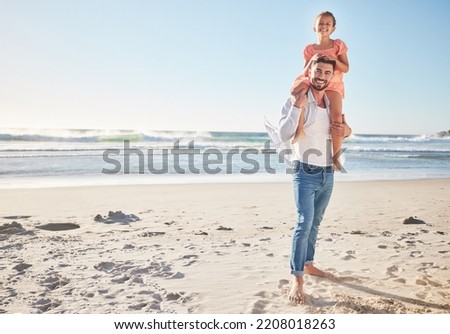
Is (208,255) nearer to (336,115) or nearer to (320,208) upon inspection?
(320,208)

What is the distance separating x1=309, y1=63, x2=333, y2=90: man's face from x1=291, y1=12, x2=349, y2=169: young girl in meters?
0.06

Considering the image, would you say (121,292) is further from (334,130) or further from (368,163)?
(368,163)

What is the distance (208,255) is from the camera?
157 inches

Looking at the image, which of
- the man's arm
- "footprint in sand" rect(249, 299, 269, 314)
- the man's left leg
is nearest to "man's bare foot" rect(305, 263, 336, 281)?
the man's left leg

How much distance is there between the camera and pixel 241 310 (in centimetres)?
283

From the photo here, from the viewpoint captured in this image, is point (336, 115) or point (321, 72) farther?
point (336, 115)

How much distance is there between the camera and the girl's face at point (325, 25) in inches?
130

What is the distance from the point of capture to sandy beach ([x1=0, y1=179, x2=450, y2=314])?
9.62 feet

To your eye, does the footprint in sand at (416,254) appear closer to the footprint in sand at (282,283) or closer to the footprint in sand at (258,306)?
the footprint in sand at (282,283)

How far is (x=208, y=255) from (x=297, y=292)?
1253 mm

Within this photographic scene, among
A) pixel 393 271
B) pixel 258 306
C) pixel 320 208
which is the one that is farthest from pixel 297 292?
pixel 393 271

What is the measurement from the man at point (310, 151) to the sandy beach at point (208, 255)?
432mm

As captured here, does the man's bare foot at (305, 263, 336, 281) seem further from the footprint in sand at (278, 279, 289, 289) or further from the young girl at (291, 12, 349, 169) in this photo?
the young girl at (291, 12, 349, 169)

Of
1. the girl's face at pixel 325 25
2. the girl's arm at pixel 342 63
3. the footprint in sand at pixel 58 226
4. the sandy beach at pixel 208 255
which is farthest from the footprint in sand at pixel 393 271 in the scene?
the footprint in sand at pixel 58 226
